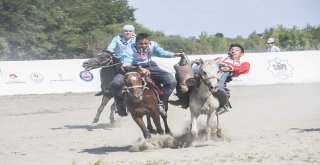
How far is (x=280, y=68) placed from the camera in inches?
1149

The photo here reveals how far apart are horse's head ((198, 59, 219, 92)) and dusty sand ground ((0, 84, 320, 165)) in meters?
1.05

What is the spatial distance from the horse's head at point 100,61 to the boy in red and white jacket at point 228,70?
141 inches

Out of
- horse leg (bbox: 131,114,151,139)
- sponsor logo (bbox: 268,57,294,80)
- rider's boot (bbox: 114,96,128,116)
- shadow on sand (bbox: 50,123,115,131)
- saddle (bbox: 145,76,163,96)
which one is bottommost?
shadow on sand (bbox: 50,123,115,131)

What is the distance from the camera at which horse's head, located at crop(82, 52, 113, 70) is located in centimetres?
1497

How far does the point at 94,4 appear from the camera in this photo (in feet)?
183

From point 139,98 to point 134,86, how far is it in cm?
22

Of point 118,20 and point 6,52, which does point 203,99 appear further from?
point 118,20

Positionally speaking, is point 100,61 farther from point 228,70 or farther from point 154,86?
point 228,70

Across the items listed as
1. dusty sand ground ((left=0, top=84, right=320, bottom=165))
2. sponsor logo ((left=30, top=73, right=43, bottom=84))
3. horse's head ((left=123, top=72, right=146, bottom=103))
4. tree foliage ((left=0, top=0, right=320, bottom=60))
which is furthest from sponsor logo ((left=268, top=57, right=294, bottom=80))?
horse's head ((left=123, top=72, right=146, bottom=103))

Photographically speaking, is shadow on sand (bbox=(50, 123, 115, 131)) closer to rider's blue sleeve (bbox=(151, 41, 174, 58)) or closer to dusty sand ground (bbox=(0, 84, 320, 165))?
dusty sand ground (bbox=(0, 84, 320, 165))

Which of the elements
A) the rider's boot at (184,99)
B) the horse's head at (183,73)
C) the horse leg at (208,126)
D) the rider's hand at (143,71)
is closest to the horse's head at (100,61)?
the horse's head at (183,73)

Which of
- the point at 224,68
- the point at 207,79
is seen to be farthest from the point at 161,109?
the point at 224,68

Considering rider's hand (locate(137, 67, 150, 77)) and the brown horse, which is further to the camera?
rider's hand (locate(137, 67, 150, 77))

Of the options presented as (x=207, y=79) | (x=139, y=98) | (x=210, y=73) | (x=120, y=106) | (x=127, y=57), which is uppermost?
(x=127, y=57)
